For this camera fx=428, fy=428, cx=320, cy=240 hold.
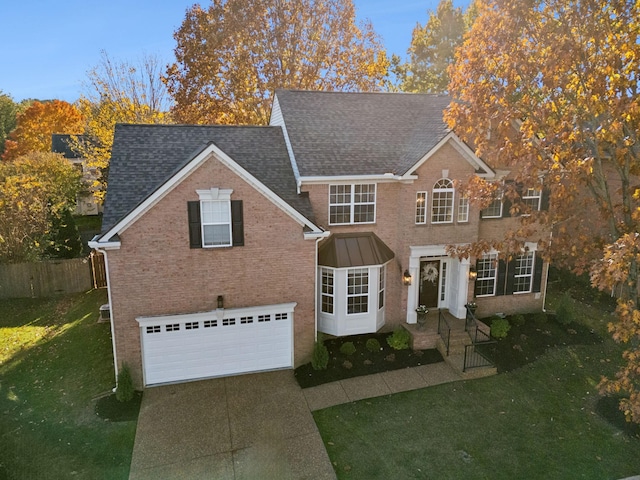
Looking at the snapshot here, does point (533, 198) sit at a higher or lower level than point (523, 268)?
higher

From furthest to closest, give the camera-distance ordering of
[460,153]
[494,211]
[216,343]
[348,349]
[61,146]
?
1. [61,146]
2. [494,211]
3. [460,153]
4. [348,349]
5. [216,343]

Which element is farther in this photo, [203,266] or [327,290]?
[327,290]

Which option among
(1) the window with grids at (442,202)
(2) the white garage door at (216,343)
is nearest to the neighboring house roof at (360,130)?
(1) the window with grids at (442,202)

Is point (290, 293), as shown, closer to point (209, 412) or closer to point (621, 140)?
point (209, 412)

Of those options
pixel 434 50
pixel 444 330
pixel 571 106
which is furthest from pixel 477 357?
pixel 434 50

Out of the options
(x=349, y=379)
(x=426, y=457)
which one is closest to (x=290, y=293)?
(x=349, y=379)

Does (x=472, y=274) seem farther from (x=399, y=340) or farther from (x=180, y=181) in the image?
(x=180, y=181)

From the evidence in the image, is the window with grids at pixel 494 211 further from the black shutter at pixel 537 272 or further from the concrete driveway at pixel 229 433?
the concrete driveway at pixel 229 433
